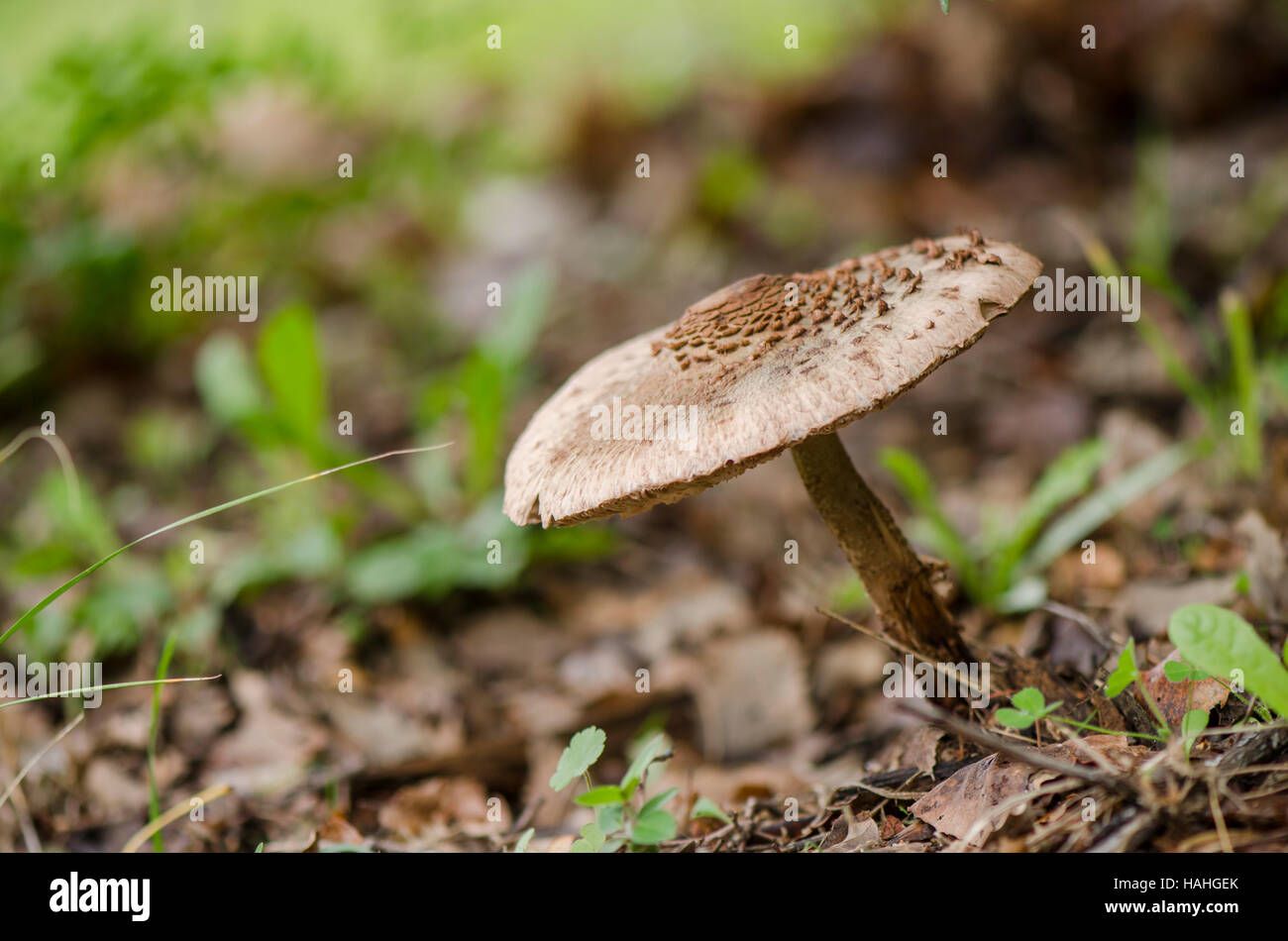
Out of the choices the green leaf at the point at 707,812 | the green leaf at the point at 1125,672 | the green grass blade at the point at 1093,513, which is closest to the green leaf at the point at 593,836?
the green leaf at the point at 707,812

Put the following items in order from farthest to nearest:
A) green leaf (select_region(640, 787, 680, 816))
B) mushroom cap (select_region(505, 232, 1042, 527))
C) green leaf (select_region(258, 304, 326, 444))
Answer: green leaf (select_region(258, 304, 326, 444))
green leaf (select_region(640, 787, 680, 816))
mushroom cap (select_region(505, 232, 1042, 527))

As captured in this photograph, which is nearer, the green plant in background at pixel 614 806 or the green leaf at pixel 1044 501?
the green plant in background at pixel 614 806

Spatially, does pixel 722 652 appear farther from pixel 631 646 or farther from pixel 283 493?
pixel 283 493

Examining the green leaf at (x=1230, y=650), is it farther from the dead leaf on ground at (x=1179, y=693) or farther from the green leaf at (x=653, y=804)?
the green leaf at (x=653, y=804)

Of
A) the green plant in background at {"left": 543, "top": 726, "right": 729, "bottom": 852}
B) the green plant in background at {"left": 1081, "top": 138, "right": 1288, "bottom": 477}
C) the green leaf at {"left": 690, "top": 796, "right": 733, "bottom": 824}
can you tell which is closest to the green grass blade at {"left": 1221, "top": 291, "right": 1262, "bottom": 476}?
the green plant in background at {"left": 1081, "top": 138, "right": 1288, "bottom": 477}

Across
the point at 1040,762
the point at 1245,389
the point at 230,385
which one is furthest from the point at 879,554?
the point at 230,385

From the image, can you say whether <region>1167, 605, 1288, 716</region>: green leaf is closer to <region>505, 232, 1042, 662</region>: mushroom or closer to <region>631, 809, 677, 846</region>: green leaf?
<region>505, 232, 1042, 662</region>: mushroom
